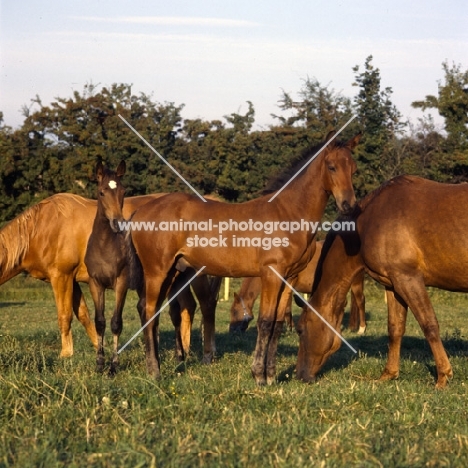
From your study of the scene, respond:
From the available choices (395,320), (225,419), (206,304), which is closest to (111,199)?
(206,304)

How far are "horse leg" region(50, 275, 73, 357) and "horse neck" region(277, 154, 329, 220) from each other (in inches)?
161

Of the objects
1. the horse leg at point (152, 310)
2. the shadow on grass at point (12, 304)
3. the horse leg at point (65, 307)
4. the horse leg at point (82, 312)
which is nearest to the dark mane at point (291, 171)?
the horse leg at point (152, 310)

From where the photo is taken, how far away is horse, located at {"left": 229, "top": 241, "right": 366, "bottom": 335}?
546 inches

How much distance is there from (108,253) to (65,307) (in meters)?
2.36

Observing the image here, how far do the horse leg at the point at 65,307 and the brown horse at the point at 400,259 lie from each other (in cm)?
364

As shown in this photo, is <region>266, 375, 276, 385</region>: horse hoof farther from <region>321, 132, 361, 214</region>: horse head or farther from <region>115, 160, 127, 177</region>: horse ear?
<region>115, 160, 127, 177</region>: horse ear

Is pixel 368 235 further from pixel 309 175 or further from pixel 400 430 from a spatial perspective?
pixel 400 430

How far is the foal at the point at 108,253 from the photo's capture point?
8320 mm

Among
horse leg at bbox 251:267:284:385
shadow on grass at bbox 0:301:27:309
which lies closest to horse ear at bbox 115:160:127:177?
horse leg at bbox 251:267:284:385

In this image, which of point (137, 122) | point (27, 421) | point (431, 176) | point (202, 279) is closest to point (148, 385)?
point (27, 421)

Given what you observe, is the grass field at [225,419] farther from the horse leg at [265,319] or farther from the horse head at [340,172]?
the horse head at [340,172]

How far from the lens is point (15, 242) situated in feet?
35.4

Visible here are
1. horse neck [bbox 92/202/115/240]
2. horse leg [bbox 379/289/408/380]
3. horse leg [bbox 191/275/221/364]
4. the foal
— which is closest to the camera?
horse leg [bbox 379/289/408/380]

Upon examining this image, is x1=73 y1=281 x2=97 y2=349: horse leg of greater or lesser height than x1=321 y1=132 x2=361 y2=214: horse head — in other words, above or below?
below
